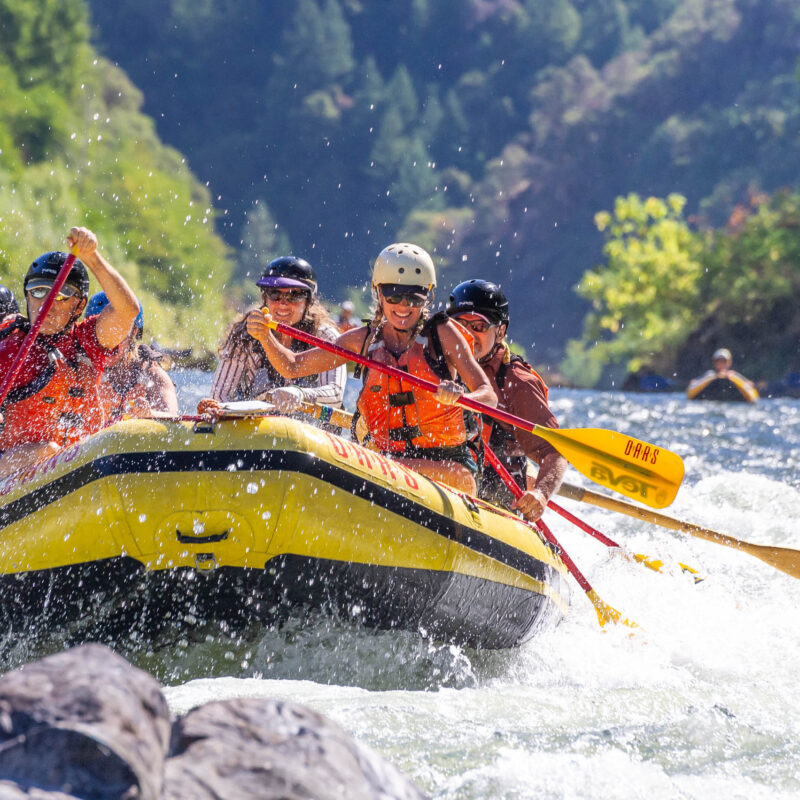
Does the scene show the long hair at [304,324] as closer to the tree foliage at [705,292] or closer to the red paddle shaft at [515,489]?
the red paddle shaft at [515,489]

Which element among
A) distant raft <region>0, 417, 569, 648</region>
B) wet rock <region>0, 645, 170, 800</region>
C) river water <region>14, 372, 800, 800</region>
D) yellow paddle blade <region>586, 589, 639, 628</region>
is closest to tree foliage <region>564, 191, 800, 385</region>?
river water <region>14, 372, 800, 800</region>

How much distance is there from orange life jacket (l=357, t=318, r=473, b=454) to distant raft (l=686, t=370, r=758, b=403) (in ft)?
74.0

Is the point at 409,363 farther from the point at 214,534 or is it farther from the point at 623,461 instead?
the point at 214,534

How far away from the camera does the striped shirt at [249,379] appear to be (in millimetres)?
5496

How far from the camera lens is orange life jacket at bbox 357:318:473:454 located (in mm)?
4953

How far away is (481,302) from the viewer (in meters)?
5.61

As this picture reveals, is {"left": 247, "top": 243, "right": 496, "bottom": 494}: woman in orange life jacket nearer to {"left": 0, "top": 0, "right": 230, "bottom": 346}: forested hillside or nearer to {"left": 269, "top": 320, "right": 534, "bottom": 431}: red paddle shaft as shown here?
{"left": 269, "top": 320, "right": 534, "bottom": 431}: red paddle shaft

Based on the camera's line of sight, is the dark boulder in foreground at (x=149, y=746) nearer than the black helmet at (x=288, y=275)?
Yes

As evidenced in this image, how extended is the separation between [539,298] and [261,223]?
21034 millimetres

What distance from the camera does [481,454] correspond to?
5.43m

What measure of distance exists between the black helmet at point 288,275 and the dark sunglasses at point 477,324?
0.79 meters

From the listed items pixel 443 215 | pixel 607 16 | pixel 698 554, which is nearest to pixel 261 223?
pixel 443 215

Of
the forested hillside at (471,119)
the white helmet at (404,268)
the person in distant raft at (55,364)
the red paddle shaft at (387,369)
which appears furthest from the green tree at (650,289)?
the person in distant raft at (55,364)

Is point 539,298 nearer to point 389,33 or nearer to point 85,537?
point 389,33
